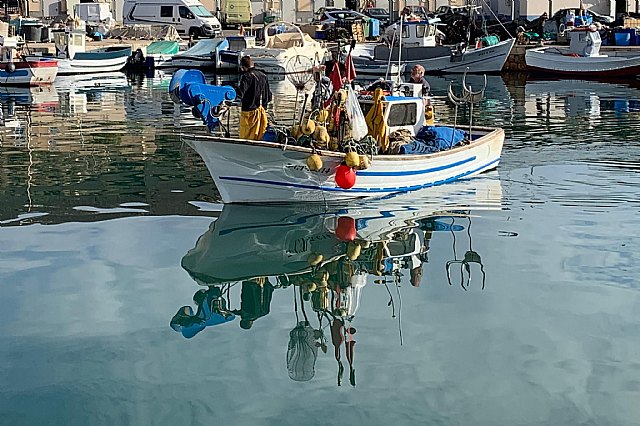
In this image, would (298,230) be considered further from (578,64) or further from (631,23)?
(631,23)

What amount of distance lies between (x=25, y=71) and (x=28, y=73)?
135mm

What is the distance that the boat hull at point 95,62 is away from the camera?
42.2 meters

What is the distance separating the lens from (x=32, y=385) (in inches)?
278

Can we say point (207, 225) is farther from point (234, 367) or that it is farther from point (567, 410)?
point (567, 410)

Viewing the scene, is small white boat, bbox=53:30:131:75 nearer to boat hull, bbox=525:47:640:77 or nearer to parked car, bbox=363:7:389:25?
boat hull, bbox=525:47:640:77

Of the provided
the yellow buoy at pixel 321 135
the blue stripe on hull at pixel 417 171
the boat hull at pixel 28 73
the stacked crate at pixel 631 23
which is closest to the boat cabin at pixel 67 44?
the boat hull at pixel 28 73

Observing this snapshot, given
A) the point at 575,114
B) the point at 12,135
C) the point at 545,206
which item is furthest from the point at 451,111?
the point at 545,206

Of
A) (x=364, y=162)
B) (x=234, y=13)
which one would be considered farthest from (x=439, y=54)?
(x=364, y=162)

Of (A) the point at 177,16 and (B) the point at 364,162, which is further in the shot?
(A) the point at 177,16

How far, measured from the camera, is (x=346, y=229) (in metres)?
11.9

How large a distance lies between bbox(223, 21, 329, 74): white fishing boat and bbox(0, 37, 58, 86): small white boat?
9509 mm

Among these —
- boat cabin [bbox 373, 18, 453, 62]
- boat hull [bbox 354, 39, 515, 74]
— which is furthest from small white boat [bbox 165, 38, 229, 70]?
boat cabin [bbox 373, 18, 453, 62]

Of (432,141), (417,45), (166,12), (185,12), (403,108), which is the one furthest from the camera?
(166,12)

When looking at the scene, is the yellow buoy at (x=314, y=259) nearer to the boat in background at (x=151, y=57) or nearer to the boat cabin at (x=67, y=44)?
the boat cabin at (x=67, y=44)
